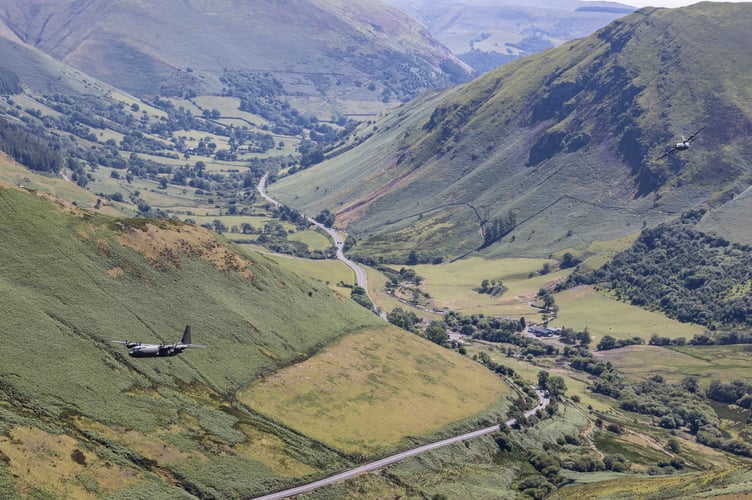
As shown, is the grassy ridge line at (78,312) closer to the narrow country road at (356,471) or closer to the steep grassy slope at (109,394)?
the steep grassy slope at (109,394)

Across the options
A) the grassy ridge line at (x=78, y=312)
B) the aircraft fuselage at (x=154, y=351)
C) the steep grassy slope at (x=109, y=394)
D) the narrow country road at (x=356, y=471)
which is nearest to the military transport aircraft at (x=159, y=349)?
the aircraft fuselage at (x=154, y=351)

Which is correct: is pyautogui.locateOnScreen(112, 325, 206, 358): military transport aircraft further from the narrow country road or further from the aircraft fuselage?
the narrow country road

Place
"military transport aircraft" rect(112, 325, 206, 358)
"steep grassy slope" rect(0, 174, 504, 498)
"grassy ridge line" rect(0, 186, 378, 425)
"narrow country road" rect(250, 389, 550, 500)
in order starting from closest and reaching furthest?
"military transport aircraft" rect(112, 325, 206, 358)
"steep grassy slope" rect(0, 174, 504, 498)
"narrow country road" rect(250, 389, 550, 500)
"grassy ridge line" rect(0, 186, 378, 425)

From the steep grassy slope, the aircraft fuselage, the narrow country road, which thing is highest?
the aircraft fuselage

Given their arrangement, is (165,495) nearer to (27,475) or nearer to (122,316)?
(27,475)

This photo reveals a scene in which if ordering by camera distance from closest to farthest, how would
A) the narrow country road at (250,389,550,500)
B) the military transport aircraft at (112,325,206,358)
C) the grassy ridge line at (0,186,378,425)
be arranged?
the military transport aircraft at (112,325,206,358) → the narrow country road at (250,389,550,500) → the grassy ridge line at (0,186,378,425)

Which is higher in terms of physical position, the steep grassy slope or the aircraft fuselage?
the aircraft fuselage

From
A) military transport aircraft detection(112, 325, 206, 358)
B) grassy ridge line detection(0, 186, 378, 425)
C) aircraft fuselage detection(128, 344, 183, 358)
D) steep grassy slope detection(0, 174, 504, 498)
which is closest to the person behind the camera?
military transport aircraft detection(112, 325, 206, 358)

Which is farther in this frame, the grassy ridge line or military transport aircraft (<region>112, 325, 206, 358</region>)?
the grassy ridge line

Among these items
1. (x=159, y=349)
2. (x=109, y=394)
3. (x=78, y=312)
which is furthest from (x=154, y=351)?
(x=78, y=312)

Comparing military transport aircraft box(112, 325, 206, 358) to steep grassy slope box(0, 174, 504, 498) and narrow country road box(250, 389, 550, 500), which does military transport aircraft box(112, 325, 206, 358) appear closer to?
steep grassy slope box(0, 174, 504, 498)

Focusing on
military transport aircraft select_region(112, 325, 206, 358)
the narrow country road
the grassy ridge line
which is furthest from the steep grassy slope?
military transport aircraft select_region(112, 325, 206, 358)
